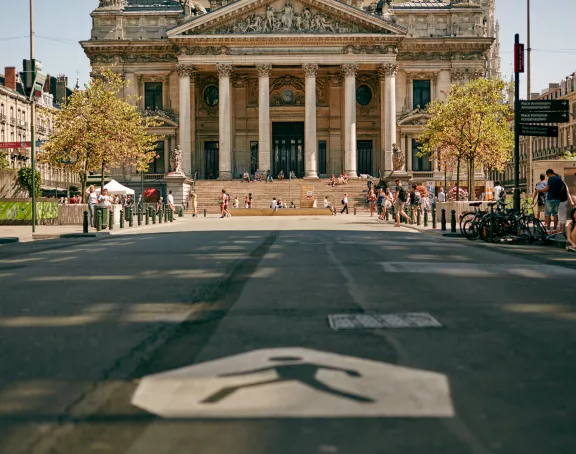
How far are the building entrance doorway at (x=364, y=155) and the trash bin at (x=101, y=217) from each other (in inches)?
1691

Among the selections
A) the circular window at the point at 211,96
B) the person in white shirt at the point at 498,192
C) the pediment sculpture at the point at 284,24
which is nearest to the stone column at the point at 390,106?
the pediment sculpture at the point at 284,24

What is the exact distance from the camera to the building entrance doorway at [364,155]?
73125mm

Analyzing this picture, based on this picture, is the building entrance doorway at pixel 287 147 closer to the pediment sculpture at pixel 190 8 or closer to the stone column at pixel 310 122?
the stone column at pixel 310 122

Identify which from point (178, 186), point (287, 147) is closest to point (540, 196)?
point (178, 186)

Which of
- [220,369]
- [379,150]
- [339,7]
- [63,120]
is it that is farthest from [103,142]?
[220,369]

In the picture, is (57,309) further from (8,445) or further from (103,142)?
(103,142)

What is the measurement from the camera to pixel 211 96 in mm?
73312

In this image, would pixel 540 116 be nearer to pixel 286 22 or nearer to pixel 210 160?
pixel 286 22

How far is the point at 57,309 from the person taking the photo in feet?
27.5

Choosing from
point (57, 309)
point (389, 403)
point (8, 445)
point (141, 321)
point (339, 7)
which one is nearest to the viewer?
point (8, 445)

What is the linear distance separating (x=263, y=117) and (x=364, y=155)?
11235 millimetres

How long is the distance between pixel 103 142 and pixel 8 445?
40.9 meters

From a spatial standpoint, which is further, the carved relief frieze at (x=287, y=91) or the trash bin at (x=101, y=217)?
the carved relief frieze at (x=287, y=91)

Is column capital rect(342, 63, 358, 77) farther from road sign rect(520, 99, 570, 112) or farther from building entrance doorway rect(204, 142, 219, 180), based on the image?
road sign rect(520, 99, 570, 112)
